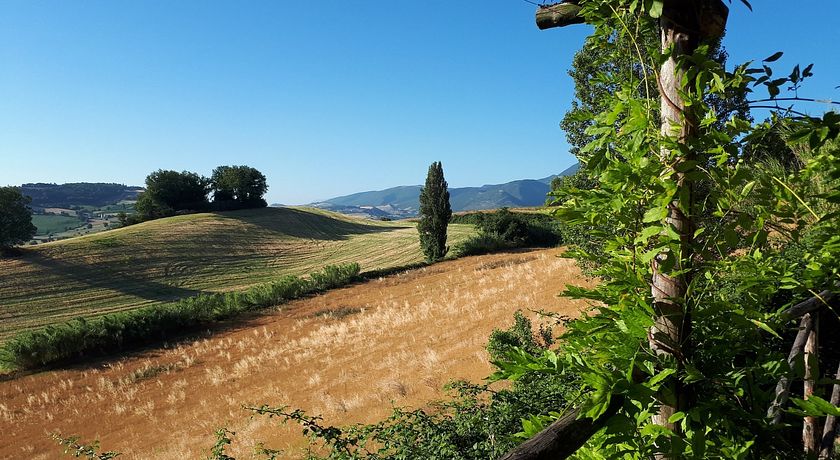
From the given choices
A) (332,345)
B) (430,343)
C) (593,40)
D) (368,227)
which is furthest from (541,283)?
(368,227)

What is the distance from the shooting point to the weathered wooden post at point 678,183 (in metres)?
1.29

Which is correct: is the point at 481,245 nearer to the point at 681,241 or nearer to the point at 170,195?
the point at 681,241

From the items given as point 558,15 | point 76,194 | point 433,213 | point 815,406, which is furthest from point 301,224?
point 76,194

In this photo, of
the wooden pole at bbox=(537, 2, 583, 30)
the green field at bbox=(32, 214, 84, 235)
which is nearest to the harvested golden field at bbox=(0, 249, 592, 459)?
the wooden pole at bbox=(537, 2, 583, 30)

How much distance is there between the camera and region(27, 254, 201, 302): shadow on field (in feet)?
112

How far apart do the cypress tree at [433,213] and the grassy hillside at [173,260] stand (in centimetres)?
342

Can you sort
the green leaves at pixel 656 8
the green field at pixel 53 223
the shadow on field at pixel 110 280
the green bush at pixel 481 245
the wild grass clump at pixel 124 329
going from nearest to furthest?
1. the green leaves at pixel 656 8
2. the wild grass clump at pixel 124 329
3. the shadow on field at pixel 110 280
4. the green bush at pixel 481 245
5. the green field at pixel 53 223

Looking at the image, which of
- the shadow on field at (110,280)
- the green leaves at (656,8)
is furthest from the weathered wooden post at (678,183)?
the shadow on field at (110,280)

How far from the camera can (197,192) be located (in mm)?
58969

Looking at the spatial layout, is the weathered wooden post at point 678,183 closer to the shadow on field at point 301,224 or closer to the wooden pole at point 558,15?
the wooden pole at point 558,15

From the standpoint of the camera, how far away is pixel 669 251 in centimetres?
130

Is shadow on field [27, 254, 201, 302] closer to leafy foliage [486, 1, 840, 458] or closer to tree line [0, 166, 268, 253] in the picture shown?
tree line [0, 166, 268, 253]

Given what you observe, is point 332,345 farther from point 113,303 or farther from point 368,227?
point 368,227

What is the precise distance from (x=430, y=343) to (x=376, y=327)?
13.7ft
